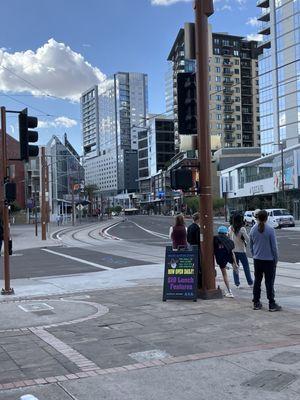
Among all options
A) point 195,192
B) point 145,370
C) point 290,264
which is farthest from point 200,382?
point 290,264

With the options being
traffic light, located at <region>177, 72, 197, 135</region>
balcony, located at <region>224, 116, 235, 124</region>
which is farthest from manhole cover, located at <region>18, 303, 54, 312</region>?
balcony, located at <region>224, 116, 235, 124</region>

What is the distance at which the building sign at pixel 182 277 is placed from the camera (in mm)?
10156

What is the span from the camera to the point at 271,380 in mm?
5402

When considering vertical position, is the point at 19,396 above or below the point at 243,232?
below

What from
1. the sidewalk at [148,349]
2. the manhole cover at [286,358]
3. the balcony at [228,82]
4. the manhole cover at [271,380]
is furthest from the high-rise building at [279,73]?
the manhole cover at [271,380]

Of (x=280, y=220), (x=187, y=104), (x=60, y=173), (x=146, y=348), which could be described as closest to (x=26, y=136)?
(x=187, y=104)

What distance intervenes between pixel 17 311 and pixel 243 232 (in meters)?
5.48

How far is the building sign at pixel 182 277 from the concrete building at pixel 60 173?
8603 centimetres

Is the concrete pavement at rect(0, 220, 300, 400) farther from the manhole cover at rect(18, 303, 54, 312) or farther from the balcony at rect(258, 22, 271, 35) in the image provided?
the balcony at rect(258, 22, 271, 35)

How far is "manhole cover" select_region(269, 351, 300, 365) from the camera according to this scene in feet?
19.8

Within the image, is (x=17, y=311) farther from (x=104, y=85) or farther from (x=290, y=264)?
(x=104, y=85)

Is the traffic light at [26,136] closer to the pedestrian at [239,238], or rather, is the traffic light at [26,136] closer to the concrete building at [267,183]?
the pedestrian at [239,238]

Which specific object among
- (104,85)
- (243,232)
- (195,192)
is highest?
(104,85)

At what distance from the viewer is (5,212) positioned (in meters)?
12.3
